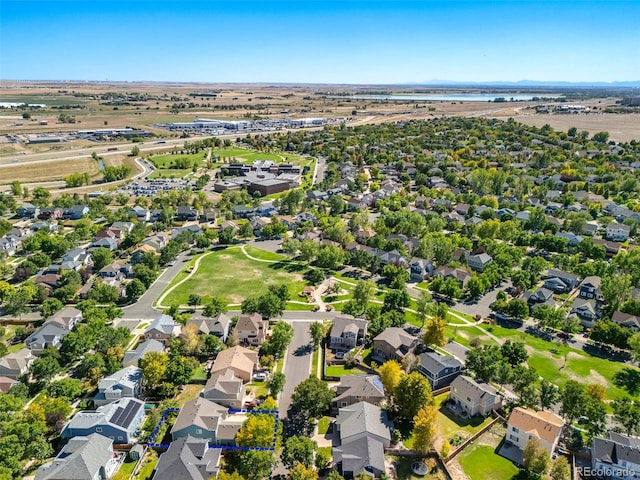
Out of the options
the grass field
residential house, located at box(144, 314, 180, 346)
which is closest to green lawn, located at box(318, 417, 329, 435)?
A: the grass field

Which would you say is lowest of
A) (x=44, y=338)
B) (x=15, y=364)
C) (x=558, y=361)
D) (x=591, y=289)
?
(x=558, y=361)

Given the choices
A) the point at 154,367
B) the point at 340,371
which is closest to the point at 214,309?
the point at 154,367

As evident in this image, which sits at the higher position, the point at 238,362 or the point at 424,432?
the point at 424,432

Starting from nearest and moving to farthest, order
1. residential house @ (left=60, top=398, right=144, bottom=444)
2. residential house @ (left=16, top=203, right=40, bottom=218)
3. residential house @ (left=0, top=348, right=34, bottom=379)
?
residential house @ (left=60, top=398, right=144, bottom=444), residential house @ (left=0, top=348, right=34, bottom=379), residential house @ (left=16, top=203, right=40, bottom=218)

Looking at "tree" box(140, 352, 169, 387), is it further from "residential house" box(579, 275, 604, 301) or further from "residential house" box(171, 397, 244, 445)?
"residential house" box(579, 275, 604, 301)

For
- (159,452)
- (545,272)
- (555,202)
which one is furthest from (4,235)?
(555,202)

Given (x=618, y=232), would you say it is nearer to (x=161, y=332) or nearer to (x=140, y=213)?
(x=161, y=332)

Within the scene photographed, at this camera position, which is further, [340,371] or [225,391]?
[340,371]
